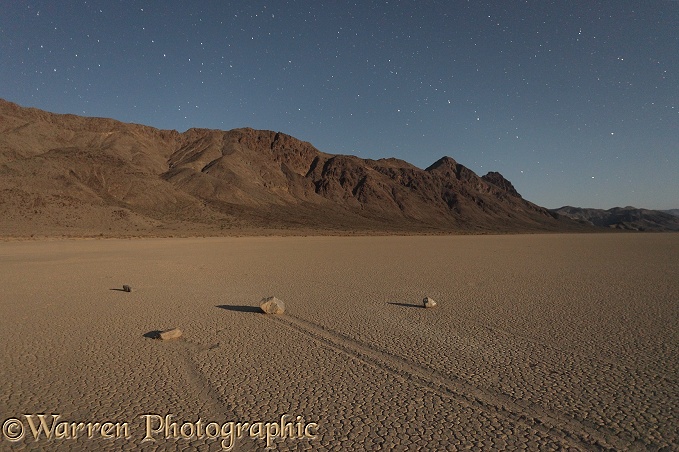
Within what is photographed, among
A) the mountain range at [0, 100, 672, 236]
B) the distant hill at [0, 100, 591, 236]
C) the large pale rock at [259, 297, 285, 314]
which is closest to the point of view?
the large pale rock at [259, 297, 285, 314]

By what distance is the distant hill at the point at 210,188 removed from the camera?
5288 centimetres

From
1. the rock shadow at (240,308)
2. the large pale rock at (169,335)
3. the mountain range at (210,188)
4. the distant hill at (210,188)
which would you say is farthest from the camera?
the distant hill at (210,188)

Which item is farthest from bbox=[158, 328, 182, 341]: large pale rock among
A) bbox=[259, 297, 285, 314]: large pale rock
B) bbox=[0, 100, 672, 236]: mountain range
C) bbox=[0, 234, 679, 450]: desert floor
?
bbox=[0, 100, 672, 236]: mountain range

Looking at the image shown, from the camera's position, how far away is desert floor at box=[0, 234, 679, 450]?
4.38 meters

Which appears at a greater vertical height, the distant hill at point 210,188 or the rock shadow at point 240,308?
the distant hill at point 210,188

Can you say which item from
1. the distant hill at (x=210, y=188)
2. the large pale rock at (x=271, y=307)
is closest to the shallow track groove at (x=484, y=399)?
the large pale rock at (x=271, y=307)

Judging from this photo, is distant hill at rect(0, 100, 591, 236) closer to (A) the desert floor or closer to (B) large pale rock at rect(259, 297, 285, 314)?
(A) the desert floor

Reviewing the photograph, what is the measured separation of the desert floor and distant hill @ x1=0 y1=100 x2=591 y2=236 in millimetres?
40751

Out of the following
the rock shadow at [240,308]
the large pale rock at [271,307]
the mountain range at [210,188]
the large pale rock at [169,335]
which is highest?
the mountain range at [210,188]

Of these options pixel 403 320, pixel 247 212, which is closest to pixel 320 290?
pixel 403 320

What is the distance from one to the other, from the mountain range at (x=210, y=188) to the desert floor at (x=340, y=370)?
132ft

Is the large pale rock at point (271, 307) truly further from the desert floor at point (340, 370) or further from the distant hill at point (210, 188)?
the distant hill at point (210, 188)

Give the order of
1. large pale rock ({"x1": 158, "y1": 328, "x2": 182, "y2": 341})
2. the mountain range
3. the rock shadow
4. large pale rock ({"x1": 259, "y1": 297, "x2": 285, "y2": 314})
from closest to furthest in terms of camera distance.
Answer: large pale rock ({"x1": 158, "y1": 328, "x2": 182, "y2": 341}), large pale rock ({"x1": 259, "y1": 297, "x2": 285, "y2": 314}), the rock shadow, the mountain range

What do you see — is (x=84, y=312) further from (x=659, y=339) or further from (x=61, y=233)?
(x=61, y=233)
